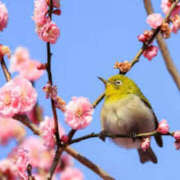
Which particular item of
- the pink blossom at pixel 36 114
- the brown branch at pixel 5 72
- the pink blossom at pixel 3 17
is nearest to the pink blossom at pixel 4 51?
the brown branch at pixel 5 72

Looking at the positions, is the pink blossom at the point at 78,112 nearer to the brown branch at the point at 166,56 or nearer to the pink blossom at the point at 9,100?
the pink blossom at the point at 9,100

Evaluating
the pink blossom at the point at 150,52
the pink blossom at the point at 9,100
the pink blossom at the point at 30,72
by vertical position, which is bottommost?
the pink blossom at the point at 9,100

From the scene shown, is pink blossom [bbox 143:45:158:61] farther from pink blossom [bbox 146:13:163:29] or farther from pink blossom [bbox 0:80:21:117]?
pink blossom [bbox 0:80:21:117]

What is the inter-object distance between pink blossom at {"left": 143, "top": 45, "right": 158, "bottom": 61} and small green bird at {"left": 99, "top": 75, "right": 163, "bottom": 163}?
3.19ft

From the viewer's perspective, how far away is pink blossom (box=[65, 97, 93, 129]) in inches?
107

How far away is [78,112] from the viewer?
9.08 feet

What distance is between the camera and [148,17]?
3115mm

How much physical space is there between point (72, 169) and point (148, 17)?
1.97m

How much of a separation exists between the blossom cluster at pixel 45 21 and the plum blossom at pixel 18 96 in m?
0.40

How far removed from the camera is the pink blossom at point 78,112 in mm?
2727

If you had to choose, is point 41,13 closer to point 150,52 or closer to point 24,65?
point 150,52

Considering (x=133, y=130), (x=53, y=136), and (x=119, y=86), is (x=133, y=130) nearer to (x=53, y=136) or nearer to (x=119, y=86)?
(x=119, y=86)

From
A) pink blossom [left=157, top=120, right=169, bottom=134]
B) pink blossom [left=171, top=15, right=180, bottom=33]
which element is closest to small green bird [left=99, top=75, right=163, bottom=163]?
pink blossom [left=157, top=120, right=169, bottom=134]

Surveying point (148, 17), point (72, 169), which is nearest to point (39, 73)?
point (72, 169)
